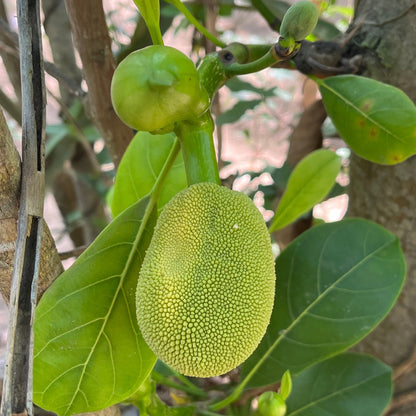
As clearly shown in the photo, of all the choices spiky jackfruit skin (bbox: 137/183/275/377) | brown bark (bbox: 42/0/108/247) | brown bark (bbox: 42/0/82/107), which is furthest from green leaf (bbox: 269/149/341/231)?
brown bark (bbox: 42/0/82/107)

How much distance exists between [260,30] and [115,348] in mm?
1870

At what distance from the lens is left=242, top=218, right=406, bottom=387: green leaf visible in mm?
459

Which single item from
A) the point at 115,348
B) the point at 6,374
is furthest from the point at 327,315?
the point at 6,374

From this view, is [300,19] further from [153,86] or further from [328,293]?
[328,293]

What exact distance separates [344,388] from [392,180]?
0.23 m

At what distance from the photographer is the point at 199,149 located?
320 millimetres

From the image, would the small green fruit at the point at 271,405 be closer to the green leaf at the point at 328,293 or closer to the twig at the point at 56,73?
the green leaf at the point at 328,293

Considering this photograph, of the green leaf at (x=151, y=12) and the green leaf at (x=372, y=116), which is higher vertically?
the green leaf at (x=151, y=12)

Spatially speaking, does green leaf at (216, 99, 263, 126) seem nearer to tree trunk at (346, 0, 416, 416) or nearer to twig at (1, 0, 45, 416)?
tree trunk at (346, 0, 416, 416)

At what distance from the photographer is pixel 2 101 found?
744mm

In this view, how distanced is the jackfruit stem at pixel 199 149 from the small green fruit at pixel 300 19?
7cm

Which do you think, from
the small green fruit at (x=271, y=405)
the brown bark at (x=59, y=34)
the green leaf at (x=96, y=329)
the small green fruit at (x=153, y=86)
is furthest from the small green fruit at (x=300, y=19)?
the brown bark at (x=59, y=34)

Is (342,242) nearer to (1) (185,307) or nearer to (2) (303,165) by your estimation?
(2) (303,165)

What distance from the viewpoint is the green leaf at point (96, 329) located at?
0.34 meters
